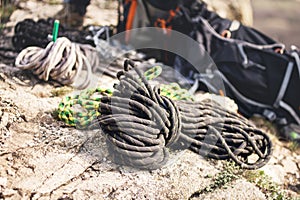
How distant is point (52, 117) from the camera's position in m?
2.81

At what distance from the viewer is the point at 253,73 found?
3.94 meters

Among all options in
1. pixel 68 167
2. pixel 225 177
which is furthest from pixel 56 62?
pixel 225 177

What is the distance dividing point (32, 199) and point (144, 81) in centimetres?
90

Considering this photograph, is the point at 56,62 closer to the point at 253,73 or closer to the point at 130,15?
the point at 130,15

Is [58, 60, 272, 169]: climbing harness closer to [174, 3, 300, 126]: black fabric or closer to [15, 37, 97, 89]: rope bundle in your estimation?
[15, 37, 97, 89]: rope bundle

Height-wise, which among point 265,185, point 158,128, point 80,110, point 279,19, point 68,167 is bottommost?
point 279,19

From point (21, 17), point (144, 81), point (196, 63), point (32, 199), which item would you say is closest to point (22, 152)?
point (32, 199)

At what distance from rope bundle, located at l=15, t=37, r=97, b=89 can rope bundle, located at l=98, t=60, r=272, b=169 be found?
79 cm

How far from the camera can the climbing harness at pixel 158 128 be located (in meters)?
2.41

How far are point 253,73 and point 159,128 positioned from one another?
1789mm

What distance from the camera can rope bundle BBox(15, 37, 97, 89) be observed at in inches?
125

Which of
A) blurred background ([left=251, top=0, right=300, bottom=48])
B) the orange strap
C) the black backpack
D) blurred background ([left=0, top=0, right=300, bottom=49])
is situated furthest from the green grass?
blurred background ([left=251, top=0, right=300, bottom=48])

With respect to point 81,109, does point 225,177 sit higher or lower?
lower

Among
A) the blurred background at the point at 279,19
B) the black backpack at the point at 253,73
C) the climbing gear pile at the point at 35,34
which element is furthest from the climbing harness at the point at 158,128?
the blurred background at the point at 279,19
